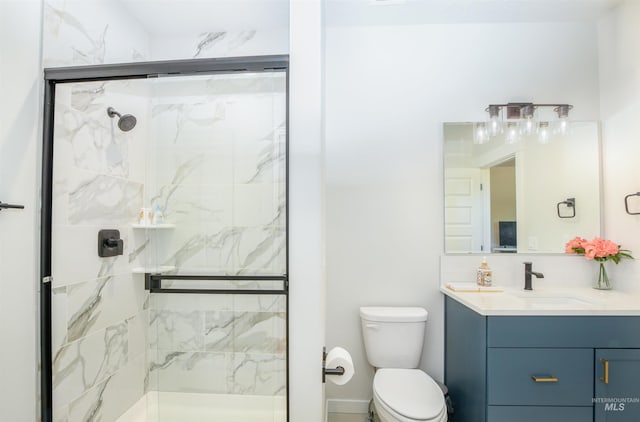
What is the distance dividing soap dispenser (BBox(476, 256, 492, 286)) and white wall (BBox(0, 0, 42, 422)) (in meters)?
2.25

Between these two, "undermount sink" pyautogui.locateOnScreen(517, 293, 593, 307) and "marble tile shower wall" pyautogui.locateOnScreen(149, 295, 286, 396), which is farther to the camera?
"undermount sink" pyautogui.locateOnScreen(517, 293, 593, 307)

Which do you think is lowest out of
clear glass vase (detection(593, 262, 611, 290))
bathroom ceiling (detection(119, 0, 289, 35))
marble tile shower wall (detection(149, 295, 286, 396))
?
marble tile shower wall (detection(149, 295, 286, 396))

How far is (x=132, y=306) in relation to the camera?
1698 millimetres

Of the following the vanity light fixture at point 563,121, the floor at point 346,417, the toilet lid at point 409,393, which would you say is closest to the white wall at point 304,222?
the toilet lid at point 409,393

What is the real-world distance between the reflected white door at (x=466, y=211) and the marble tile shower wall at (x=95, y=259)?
1.92m

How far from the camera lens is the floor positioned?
1943 mm

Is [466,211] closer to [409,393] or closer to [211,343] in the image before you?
[409,393]

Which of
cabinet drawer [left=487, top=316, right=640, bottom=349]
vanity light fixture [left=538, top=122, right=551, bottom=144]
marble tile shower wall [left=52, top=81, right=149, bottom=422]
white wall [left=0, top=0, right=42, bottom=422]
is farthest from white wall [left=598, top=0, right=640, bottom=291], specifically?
white wall [left=0, top=0, right=42, bottom=422]

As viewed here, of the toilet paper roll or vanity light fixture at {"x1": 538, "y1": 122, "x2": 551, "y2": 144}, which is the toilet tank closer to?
the toilet paper roll

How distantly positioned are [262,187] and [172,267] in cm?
57

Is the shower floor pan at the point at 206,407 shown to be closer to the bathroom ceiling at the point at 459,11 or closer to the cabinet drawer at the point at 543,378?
the cabinet drawer at the point at 543,378

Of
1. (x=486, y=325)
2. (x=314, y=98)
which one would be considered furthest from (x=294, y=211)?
(x=486, y=325)

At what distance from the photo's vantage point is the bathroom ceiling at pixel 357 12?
180cm

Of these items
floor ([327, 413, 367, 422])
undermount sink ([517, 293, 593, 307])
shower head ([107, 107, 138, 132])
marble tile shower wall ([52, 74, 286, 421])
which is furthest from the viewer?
floor ([327, 413, 367, 422])
